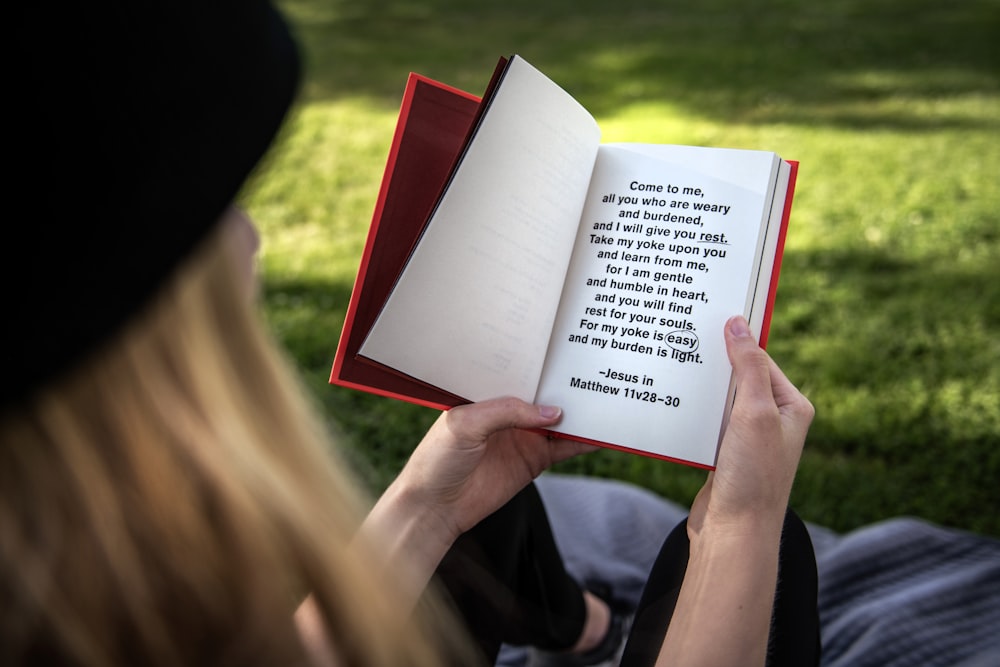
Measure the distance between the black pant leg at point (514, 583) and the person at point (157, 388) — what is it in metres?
0.41

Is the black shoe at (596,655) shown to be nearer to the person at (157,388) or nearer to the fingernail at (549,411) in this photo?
the fingernail at (549,411)

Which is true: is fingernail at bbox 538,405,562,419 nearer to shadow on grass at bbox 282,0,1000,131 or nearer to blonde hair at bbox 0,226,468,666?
blonde hair at bbox 0,226,468,666

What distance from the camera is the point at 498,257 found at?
105cm

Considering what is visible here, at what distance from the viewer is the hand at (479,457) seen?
110 centimetres

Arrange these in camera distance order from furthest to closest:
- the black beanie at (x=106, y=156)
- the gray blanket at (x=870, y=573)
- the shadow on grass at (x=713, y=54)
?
the shadow on grass at (x=713, y=54), the gray blanket at (x=870, y=573), the black beanie at (x=106, y=156)

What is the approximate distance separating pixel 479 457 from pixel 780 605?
501 millimetres

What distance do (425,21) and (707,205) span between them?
21.4ft

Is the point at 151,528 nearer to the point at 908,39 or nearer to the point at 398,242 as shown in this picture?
the point at 398,242

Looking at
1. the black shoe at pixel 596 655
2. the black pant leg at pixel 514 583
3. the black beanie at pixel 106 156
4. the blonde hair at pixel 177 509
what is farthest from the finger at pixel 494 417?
the black shoe at pixel 596 655

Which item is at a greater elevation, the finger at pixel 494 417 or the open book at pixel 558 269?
the open book at pixel 558 269

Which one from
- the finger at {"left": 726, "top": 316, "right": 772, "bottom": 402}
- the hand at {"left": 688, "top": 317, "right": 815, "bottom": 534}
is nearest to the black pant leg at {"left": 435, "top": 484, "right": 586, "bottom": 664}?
the hand at {"left": 688, "top": 317, "right": 815, "bottom": 534}

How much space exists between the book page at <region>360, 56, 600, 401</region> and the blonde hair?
1.07 feet

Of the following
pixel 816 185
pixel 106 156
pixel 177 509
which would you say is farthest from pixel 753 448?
pixel 816 185

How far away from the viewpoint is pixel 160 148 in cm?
53
